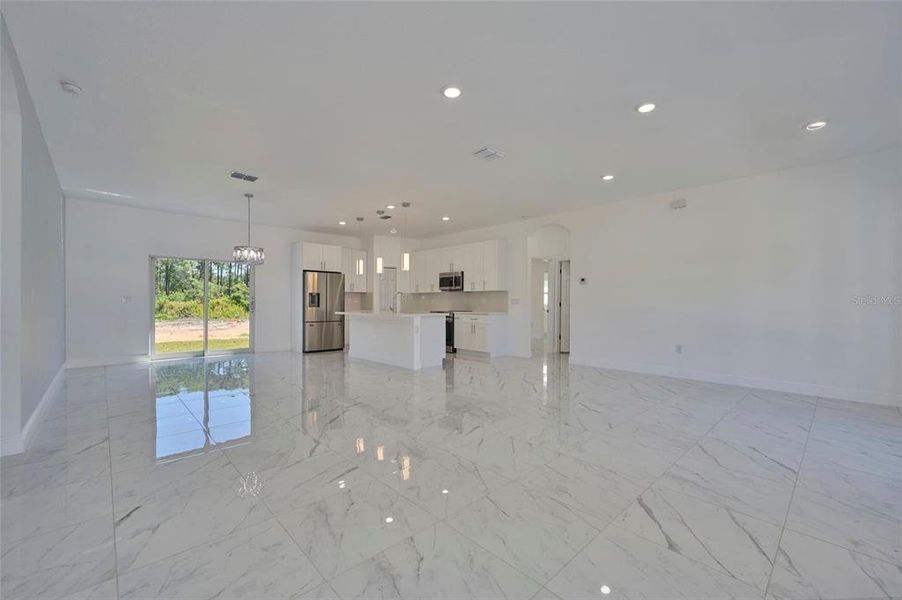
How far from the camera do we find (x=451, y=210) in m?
6.73

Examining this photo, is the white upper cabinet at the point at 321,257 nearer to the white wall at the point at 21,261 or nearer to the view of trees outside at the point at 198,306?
the view of trees outside at the point at 198,306

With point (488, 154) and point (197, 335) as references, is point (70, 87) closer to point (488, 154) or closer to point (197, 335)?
point (488, 154)

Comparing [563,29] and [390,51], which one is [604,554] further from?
[390,51]

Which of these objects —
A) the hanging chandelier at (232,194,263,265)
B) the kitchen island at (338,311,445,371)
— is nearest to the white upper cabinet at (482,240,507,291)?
the kitchen island at (338,311,445,371)

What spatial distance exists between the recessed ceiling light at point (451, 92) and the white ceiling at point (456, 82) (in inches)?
2.7

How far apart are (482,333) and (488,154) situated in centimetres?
425

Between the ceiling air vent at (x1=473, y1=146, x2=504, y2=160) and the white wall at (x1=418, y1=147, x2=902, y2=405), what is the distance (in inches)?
118

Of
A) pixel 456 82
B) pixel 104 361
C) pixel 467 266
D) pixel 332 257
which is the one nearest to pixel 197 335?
pixel 104 361

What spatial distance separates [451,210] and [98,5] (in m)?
5.03

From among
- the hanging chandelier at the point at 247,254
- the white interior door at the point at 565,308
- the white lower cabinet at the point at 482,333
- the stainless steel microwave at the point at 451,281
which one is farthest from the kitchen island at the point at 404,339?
the white interior door at the point at 565,308

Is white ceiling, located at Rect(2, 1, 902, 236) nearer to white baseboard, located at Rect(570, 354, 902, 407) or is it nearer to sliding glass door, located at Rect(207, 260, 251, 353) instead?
white baseboard, located at Rect(570, 354, 902, 407)

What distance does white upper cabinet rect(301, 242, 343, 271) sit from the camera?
327 inches

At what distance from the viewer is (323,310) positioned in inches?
340

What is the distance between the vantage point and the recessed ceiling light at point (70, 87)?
113 inches
